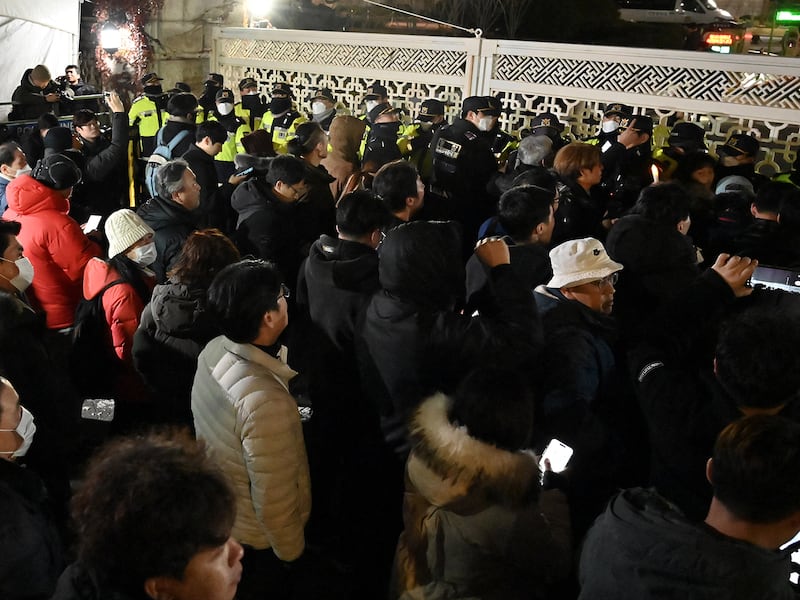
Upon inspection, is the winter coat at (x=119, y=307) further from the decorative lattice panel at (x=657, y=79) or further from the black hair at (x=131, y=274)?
the decorative lattice panel at (x=657, y=79)

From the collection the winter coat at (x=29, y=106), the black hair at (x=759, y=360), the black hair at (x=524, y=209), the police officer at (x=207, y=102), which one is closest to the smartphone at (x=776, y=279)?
the black hair at (x=524, y=209)

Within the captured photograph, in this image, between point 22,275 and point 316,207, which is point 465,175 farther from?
point 22,275

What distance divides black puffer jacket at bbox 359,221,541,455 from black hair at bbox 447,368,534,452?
0.53m

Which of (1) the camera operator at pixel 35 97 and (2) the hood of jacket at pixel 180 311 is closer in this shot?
(2) the hood of jacket at pixel 180 311

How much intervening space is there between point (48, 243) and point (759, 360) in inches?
148

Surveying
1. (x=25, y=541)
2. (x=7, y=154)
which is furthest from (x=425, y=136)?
(x=25, y=541)

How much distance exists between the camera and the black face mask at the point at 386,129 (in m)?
7.21

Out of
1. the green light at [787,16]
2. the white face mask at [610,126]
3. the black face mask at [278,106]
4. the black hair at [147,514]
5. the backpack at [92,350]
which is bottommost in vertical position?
the backpack at [92,350]

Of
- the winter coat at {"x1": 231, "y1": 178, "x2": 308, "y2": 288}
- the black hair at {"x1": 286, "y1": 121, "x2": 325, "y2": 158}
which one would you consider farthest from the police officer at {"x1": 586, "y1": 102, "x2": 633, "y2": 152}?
the winter coat at {"x1": 231, "y1": 178, "x2": 308, "y2": 288}

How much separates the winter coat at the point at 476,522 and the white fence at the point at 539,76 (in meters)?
6.78

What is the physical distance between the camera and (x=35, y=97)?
29.3 feet

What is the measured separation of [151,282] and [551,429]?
219cm

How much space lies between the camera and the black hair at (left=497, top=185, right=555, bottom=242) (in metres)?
3.85

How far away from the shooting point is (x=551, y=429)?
2852 millimetres
